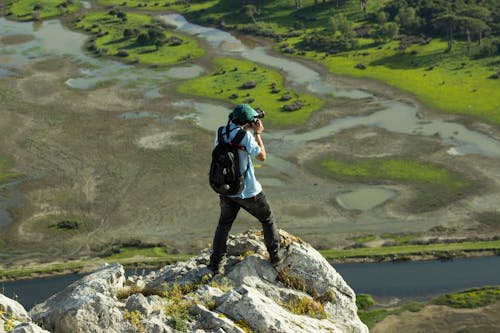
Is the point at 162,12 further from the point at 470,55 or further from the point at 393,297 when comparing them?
the point at 393,297

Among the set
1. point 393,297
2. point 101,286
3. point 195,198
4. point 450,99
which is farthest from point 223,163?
point 450,99

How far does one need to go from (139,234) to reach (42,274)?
10244mm

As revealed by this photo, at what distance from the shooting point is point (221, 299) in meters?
14.7

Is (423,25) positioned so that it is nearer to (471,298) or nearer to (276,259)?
(471,298)

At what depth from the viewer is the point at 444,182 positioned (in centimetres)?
6650

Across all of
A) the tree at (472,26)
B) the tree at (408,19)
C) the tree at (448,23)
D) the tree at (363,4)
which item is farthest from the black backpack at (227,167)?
the tree at (363,4)

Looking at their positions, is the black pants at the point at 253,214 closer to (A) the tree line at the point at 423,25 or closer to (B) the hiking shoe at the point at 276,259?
(B) the hiking shoe at the point at 276,259

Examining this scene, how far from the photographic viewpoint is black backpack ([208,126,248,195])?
1496cm

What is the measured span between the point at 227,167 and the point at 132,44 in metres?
121

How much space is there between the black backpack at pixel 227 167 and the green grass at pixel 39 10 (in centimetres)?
15644

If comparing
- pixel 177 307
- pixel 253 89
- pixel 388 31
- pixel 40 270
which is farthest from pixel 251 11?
pixel 177 307

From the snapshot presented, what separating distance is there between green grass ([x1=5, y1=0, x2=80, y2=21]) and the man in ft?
511

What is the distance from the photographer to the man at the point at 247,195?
49.9ft

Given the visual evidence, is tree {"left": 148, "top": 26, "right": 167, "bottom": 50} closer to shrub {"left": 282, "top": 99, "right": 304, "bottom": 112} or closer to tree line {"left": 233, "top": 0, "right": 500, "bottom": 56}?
tree line {"left": 233, "top": 0, "right": 500, "bottom": 56}
